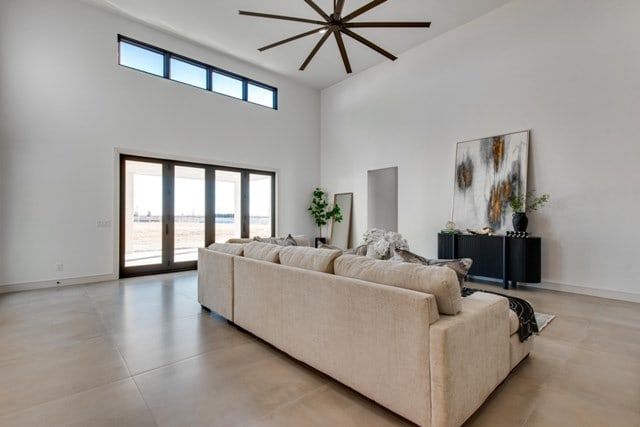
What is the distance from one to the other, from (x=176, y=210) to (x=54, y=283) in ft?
7.58

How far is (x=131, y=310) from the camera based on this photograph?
370cm

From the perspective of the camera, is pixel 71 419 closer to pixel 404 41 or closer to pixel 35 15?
pixel 35 15

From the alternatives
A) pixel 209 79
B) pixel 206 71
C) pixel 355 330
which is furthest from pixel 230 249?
pixel 206 71

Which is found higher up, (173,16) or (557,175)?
(173,16)

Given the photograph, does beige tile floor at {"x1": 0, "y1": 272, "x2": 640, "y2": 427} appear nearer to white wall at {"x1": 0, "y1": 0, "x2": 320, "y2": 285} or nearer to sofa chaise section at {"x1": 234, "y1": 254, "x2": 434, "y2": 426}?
sofa chaise section at {"x1": 234, "y1": 254, "x2": 434, "y2": 426}

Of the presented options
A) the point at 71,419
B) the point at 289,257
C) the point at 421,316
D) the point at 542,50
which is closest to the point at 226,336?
the point at 289,257

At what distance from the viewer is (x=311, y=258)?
2.37 m

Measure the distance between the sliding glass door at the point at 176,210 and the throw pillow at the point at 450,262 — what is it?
540 centimetres

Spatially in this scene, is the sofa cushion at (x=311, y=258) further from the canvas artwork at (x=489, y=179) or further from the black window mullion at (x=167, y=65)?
the black window mullion at (x=167, y=65)

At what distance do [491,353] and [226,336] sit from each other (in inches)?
91.2

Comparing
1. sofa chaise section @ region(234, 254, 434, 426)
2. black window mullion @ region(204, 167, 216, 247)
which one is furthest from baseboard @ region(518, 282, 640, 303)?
black window mullion @ region(204, 167, 216, 247)

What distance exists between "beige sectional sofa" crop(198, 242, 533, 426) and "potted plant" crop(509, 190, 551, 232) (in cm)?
291

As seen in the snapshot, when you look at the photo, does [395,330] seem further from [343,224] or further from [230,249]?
[343,224]

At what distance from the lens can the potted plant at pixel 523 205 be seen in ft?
15.5
